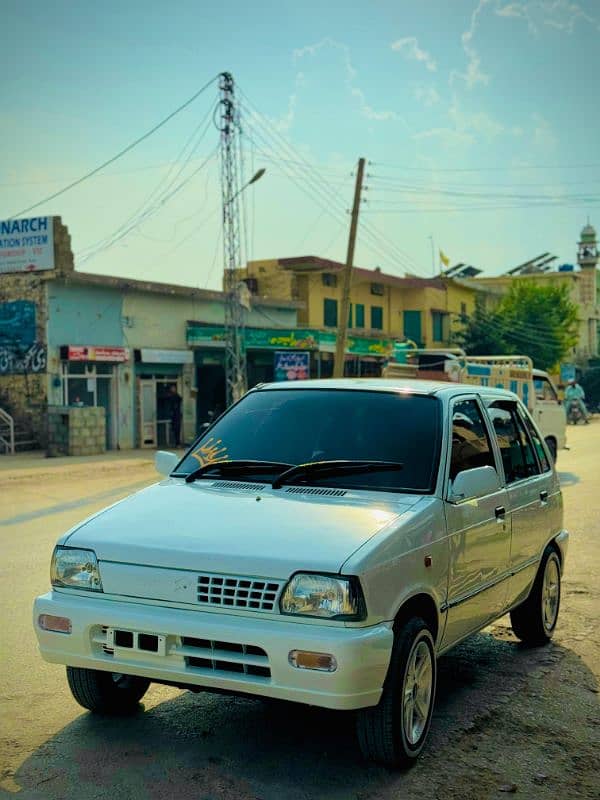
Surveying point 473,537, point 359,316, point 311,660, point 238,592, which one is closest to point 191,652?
point 238,592

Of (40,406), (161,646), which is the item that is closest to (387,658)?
(161,646)

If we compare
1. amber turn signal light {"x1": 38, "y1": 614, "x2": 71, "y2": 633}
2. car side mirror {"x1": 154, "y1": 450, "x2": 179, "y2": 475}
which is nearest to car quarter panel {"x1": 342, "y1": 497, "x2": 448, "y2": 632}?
amber turn signal light {"x1": 38, "y1": 614, "x2": 71, "y2": 633}

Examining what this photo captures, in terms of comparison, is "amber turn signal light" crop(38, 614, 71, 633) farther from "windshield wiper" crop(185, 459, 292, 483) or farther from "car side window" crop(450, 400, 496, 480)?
"car side window" crop(450, 400, 496, 480)

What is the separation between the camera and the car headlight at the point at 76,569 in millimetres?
4414

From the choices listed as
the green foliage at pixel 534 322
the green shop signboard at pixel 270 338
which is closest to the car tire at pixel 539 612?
the green shop signboard at pixel 270 338

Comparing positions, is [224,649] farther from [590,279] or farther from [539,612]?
[590,279]

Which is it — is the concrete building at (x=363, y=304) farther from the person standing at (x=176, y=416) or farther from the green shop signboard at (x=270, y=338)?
the person standing at (x=176, y=416)

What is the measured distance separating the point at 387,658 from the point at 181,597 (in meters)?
0.90

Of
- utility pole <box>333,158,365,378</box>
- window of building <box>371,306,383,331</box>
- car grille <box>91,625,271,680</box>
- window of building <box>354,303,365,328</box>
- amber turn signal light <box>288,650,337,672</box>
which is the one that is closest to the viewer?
amber turn signal light <box>288,650,337,672</box>

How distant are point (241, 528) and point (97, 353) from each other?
25.1 meters

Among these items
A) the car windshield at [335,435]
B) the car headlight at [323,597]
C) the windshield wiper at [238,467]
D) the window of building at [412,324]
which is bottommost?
the car headlight at [323,597]

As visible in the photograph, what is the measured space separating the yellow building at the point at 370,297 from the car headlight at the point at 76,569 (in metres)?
34.5

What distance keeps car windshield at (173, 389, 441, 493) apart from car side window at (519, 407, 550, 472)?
1.53 meters

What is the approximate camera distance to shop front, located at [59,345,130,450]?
92.6 ft
